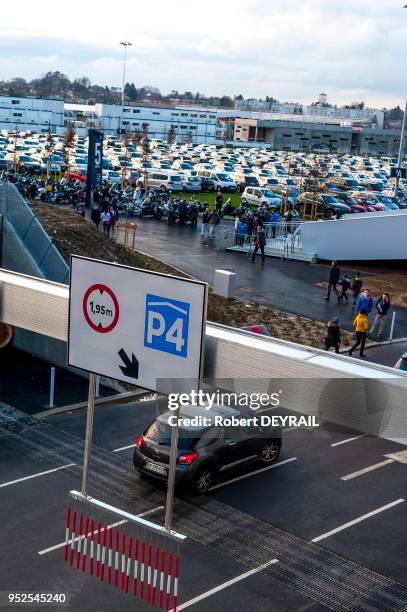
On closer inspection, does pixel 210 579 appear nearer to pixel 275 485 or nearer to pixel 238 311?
pixel 275 485

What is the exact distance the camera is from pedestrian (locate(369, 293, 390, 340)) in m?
24.5

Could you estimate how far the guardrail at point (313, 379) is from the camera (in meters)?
8.90

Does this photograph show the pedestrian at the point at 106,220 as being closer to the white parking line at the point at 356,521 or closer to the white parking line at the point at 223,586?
the white parking line at the point at 356,521

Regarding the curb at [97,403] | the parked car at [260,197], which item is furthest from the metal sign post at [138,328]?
the parked car at [260,197]

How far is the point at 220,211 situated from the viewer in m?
46.5

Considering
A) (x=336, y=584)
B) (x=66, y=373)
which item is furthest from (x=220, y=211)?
(x=336, y=584)

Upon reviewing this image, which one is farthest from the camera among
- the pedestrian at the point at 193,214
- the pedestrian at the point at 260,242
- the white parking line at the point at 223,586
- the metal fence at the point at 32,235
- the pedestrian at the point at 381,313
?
the pedestrian at the point at 193,214

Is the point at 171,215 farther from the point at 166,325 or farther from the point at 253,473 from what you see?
the point at 166,325

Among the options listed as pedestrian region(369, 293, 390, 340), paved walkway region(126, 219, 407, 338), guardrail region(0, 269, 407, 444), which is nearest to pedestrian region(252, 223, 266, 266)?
paved walkway region(126, 219, 407, 338)

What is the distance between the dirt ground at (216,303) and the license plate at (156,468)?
10.2 m

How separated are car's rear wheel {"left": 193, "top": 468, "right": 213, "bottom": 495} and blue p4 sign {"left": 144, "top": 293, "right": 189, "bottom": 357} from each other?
5.36 m

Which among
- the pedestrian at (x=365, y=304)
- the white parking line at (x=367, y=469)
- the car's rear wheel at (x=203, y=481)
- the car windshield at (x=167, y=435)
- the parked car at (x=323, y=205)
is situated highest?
the parked car at (x=323, y=205)

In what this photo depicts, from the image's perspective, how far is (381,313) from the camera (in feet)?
80.9

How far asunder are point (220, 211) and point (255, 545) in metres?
35.1
